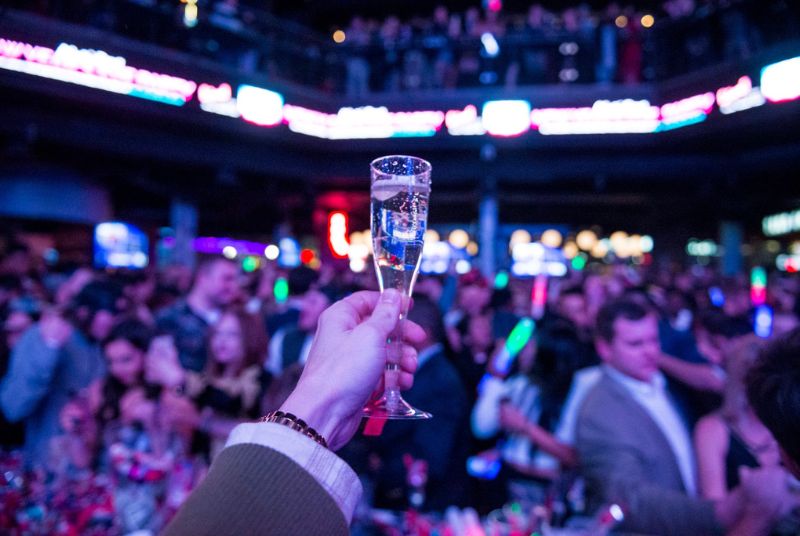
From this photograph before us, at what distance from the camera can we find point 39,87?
862cm

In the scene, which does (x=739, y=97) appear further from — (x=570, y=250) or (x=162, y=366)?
(x=162, y=366)

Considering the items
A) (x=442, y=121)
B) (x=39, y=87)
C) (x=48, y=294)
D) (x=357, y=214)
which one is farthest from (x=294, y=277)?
(x=357, y=214)

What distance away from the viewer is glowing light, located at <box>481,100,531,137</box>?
37.8 feet

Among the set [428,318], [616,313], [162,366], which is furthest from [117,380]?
[616,313]

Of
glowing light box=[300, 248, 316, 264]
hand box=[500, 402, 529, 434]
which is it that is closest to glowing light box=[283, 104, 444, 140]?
glowing light box=[300, 248, 316, 264]

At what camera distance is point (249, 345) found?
134 inches

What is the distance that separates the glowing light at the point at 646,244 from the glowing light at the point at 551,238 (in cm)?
221

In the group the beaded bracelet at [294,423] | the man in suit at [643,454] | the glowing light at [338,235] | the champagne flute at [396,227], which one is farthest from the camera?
the glowing light at [338,235]

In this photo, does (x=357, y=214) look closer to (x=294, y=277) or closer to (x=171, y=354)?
(x=294, y=277)

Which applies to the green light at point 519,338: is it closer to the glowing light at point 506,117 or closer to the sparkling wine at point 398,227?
the sparkling wine at point 398,227

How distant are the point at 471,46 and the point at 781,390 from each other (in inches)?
457

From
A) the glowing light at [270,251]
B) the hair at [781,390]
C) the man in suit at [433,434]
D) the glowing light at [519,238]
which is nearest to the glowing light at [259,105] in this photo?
the glowing light at [270,251]

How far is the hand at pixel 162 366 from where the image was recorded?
292 centimetres

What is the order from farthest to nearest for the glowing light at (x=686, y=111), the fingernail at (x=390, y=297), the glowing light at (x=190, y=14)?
the glowing light at (x=686, y=111) → the glowing light at (x=190, y=14) → the fingernail at (x=390, y=297)
